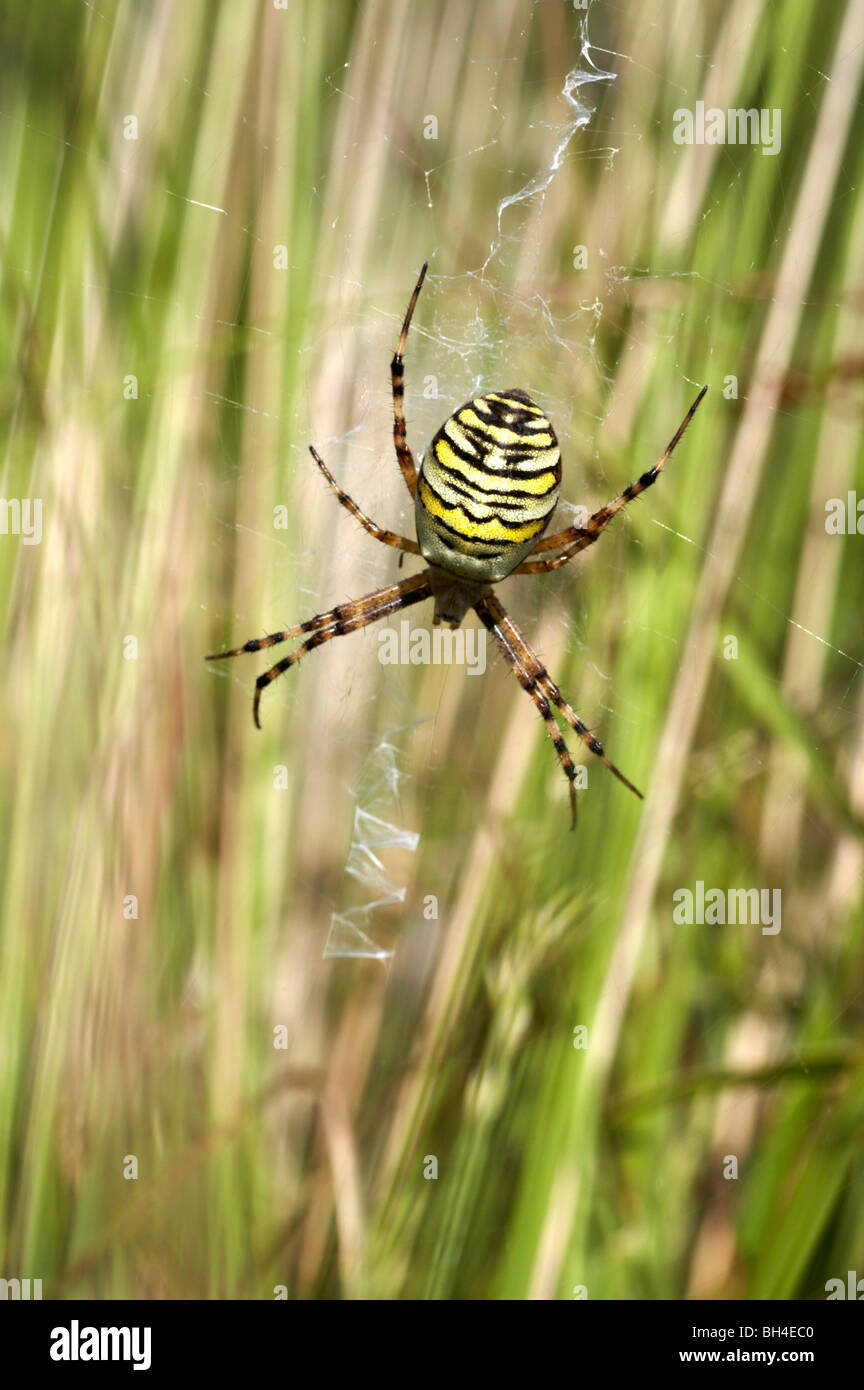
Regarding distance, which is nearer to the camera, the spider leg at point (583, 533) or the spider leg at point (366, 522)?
the spider leg at point (583, 533)

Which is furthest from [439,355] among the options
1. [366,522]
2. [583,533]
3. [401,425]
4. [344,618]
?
[344,618]

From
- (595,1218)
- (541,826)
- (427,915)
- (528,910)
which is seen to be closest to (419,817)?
(427,915)

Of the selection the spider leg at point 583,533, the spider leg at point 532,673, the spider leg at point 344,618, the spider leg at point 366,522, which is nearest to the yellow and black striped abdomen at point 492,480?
the spider leg at point 583,533

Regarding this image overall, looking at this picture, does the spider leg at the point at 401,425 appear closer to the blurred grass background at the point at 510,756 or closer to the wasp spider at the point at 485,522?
the wasp spider at the point at 485,522

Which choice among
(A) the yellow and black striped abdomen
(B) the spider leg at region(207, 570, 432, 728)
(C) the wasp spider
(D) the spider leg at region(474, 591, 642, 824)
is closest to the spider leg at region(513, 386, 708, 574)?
(C) the wasp spider

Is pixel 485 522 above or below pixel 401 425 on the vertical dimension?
below

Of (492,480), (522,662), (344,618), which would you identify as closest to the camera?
(492,480)

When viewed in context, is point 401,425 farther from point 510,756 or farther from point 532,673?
point 510,756
